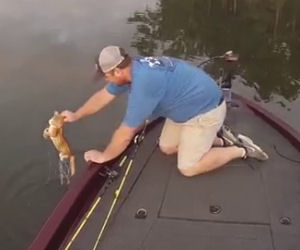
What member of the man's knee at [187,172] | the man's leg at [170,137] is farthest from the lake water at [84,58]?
the man's knee at [187,172]

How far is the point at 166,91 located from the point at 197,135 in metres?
0.63

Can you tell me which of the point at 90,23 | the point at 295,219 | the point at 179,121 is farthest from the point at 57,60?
the point at 295,219

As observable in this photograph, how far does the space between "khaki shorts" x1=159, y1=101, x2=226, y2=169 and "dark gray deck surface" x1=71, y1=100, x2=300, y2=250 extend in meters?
0.21

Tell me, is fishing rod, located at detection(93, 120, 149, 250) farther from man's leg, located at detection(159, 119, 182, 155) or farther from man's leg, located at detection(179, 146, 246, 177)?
man's leg, located at detection(179, 146, 246, 177)

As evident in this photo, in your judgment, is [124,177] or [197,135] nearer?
[197,135]

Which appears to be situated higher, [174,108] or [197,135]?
[174,108]

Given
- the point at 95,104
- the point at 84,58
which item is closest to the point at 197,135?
the point at 95,104

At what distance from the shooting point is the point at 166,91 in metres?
4.49

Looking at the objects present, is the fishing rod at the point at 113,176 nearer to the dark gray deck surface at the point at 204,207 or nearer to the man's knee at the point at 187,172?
the dark gray deck surface at the point at 204,207

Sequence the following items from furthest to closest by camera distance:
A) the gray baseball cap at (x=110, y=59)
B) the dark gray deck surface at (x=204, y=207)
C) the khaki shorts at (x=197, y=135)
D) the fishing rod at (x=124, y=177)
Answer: the khaki shorts at (x=197, y=135)
the fishing rod at (x=124, y=177)
the dark gray deck surface at (x=204, y=207)
the gray baseball cap at (x=110, y=59)

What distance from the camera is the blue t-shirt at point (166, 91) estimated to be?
430 cm

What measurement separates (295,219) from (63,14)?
8.28 m

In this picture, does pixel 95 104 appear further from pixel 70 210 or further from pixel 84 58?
pixel 84 58

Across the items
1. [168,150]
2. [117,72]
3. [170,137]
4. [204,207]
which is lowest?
[204,207]
